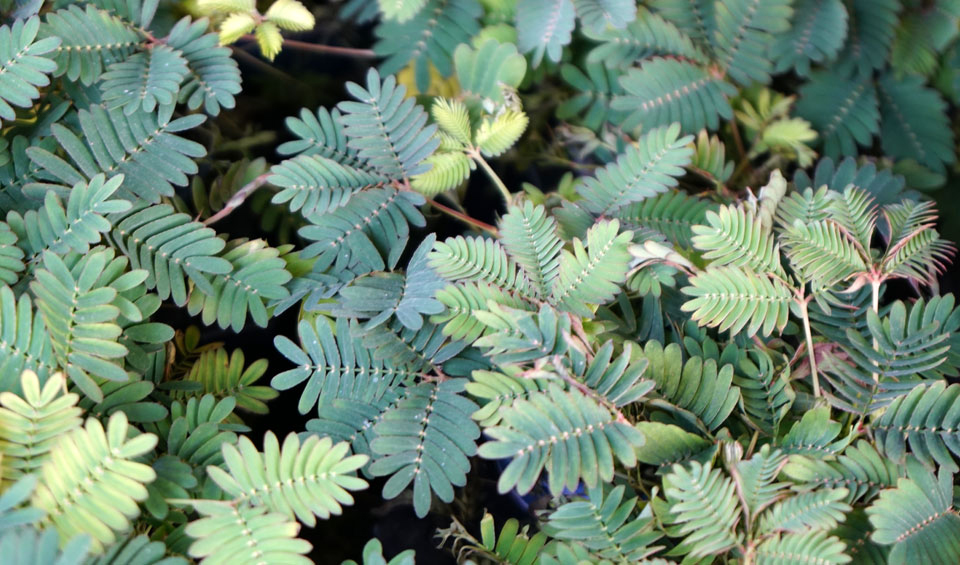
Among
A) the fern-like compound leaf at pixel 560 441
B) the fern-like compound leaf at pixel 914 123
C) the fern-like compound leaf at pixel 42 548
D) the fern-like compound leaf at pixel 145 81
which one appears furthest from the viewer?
the fern-like compound leaf at pixel 914 123

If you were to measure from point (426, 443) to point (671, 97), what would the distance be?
2.47 ft

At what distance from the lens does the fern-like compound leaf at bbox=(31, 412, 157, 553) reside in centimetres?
68

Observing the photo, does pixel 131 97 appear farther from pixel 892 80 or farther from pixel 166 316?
pixel 892 80

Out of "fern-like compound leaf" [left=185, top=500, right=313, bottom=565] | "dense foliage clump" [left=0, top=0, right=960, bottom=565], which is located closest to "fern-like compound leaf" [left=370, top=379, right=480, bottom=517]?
"dense foliage clump" [left=0, top=0, right=960, bottom=565]

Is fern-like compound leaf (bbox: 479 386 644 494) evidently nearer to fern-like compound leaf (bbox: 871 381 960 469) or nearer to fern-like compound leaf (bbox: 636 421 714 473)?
fern-like compound leaf (bbox: 636 421 714 473)

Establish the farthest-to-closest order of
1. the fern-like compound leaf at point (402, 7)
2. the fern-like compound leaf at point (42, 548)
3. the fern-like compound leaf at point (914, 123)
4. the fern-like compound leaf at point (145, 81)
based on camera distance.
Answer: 1. the fern-like compound leaf at point (914, 123)
2. the fern-like compound leaf at point (402, 7)
3. the fern-like compound leaf at point (145, 81)
4. the fern-like compound leaf at point (42, 548)

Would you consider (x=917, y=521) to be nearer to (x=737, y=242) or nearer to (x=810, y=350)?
(x=810, y=350)

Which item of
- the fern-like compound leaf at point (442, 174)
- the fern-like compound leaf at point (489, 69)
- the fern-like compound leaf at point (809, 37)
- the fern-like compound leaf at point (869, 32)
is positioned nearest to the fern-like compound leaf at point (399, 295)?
the fern-like compound leaf at point (442, 174)

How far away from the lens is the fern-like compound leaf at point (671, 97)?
119 cm

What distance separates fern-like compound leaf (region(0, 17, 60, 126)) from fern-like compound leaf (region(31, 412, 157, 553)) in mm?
470

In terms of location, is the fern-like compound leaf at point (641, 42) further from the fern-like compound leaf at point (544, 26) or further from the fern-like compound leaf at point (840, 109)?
the fern-like compound leaf at point (840, 109)

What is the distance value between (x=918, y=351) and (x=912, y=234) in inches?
5.8

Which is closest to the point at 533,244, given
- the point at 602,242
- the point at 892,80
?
the point at 602,242

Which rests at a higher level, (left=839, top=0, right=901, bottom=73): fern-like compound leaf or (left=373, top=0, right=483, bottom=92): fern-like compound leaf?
(left=839, top=0, right=901, bottom=73): fern-like compound leaf
